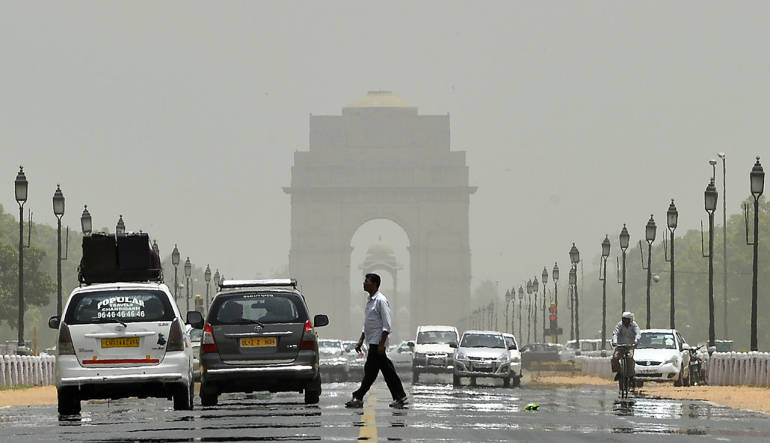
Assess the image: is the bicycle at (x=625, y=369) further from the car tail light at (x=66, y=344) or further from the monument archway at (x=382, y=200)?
the monument archway at (x=382, y=200)

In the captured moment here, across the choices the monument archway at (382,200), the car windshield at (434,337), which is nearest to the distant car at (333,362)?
the car windshield at (434,337)

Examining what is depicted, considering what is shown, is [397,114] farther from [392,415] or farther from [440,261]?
[392,415]

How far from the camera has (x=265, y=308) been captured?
82.5 ft

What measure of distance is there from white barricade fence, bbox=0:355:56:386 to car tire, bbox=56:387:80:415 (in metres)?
15.6

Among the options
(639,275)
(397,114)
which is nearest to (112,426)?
(639,275)

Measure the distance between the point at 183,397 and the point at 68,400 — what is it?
138 cm

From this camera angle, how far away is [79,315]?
22.8 metres

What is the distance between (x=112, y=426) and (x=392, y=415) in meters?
3.20

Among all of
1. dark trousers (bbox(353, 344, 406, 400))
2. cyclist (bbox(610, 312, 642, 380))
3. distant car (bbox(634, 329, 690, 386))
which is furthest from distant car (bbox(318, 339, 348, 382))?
dark trousers (bbox(353, 344, 406, 400))

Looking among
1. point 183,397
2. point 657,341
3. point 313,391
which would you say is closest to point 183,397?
point 183,397

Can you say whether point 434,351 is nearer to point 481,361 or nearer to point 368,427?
point 481,361

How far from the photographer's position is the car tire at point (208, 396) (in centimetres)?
2508

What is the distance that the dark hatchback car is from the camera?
81.6 ft

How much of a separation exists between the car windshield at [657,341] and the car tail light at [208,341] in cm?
1959
